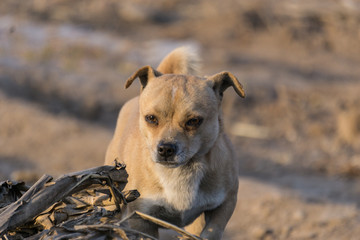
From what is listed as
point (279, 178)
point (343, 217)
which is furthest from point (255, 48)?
point (343, 217)

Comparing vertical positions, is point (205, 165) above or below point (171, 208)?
above

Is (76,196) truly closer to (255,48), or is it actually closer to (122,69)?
(122,69)

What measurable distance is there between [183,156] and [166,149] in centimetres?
16

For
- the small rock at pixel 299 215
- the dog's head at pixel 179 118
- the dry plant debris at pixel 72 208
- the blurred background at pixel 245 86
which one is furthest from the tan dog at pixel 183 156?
the small rock at pixel 299 215

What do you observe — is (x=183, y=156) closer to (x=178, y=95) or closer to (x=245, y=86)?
(x=178, y=95)

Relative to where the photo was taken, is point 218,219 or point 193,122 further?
point 218,219

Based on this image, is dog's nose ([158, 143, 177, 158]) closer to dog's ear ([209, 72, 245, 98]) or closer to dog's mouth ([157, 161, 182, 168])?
dog's mouth ([157, 161, 182, 168])

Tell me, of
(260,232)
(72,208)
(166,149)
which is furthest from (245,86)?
(72,208)

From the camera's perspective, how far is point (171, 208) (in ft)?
14.1

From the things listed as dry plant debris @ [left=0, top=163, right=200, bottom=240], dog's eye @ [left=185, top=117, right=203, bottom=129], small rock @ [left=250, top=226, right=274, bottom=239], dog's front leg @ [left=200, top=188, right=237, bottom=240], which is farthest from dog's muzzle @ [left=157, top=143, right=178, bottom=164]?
small rock @ [left=250, top=226, right=274, bottom=239]

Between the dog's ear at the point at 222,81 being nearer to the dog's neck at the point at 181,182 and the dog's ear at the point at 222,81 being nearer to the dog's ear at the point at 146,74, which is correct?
the dog's ear at the point at 146,74

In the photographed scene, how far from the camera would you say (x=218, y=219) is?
444 cm

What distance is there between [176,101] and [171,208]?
0.79m

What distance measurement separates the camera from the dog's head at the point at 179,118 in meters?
4.10
